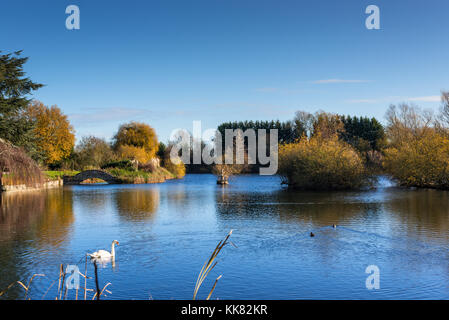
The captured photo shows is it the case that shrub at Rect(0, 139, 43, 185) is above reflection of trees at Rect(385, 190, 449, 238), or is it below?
above

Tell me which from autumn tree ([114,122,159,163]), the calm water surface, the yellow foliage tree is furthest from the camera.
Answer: autumn tree ([114,122,159,163])

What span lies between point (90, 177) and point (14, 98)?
1592cm

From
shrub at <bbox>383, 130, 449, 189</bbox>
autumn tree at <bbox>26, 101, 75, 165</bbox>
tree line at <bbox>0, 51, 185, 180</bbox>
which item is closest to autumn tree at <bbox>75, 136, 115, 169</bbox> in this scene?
tree line at <bbox>0, 51, 185, 180</bbox>

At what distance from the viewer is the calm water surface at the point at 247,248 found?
8.51 m

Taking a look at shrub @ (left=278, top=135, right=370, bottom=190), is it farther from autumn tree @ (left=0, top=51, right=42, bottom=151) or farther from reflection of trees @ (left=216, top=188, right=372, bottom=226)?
autumn tree @ (left=0, top=51, right=42, bottom=151)

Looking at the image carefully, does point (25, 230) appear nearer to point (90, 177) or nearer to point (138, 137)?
point (90, 177)

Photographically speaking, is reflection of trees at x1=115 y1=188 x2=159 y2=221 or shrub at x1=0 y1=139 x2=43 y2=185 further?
shrub at x1=0 y1=139 x2=43 y2=185

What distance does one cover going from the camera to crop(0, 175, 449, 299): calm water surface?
335 inches

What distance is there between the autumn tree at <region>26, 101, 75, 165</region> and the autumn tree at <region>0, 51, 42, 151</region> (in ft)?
45.5

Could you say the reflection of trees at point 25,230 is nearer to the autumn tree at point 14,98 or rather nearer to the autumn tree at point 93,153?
the autumn tree at point 14,98

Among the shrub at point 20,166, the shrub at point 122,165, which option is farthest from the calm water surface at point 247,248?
the shrub at point 122,165

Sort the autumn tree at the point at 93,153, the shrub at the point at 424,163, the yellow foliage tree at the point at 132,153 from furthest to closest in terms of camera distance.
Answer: the yellow foliage tree at the point at 132,153
the autumn tree at the point at 93,153
the shrub at the point at 424,163

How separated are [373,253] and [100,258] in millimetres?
6569

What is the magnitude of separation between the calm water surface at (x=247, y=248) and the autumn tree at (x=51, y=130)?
25.6m
